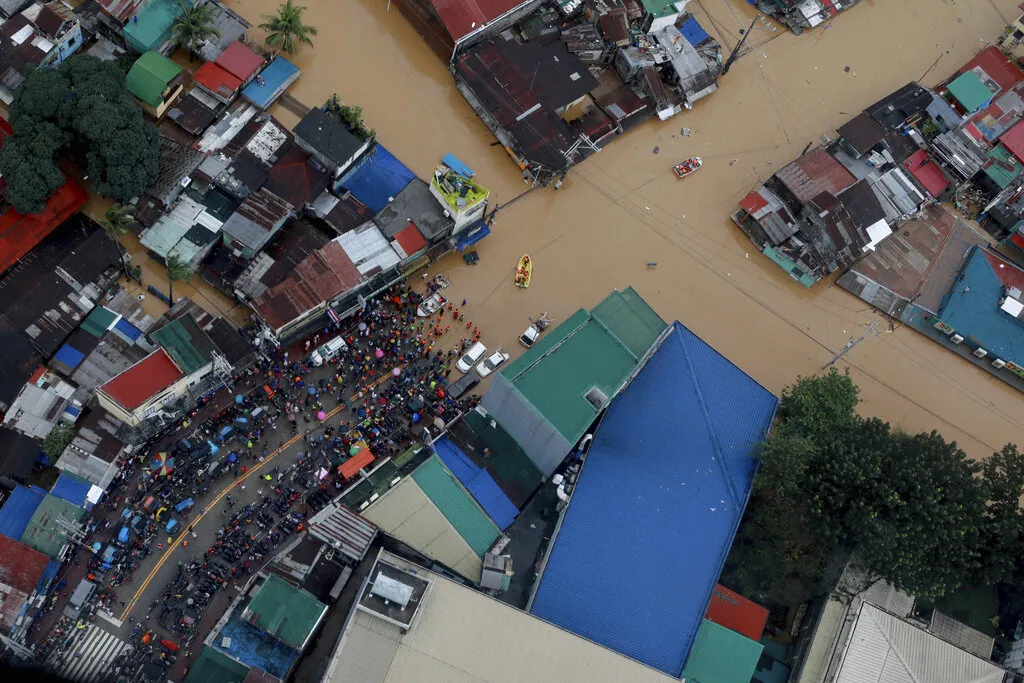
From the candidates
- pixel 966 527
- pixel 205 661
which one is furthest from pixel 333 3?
pixel 966 527

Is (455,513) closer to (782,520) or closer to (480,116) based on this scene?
(782,520)

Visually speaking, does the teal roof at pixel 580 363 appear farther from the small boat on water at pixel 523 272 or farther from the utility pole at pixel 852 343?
the utility pole at pixel 852 343

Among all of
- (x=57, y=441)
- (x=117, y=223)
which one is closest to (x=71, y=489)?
(x=57, y=441)

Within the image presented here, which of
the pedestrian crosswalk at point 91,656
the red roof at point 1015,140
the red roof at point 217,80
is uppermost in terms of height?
the red roof at point 1015,140

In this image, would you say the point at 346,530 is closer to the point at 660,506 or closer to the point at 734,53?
the point at 660,506

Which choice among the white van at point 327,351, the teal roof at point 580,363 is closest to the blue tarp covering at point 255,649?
the white van at point 327,351

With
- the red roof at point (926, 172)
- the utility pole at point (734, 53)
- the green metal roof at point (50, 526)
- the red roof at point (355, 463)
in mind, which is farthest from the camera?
the utility pole at point (734, 53)

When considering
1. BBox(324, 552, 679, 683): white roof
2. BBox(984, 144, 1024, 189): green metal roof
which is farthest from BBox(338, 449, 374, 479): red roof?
BBox(984, 144, 1024, 189): green metal roof

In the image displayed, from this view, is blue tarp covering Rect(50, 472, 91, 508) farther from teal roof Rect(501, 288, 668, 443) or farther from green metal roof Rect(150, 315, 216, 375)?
teal roof Rect(501, 288, 668, 443)
